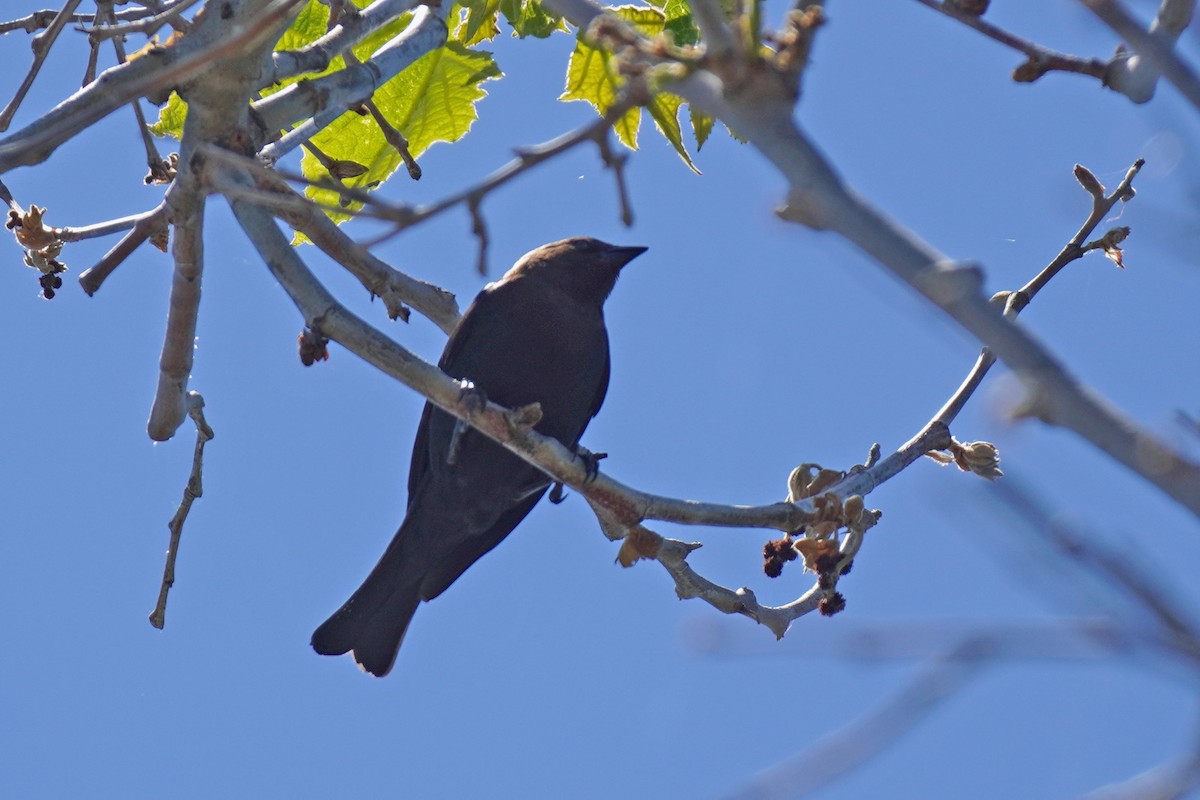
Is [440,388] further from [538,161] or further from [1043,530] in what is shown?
[1043,530]

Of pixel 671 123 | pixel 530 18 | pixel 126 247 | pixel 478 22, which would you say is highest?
pixel 478 22

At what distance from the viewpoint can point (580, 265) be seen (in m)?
5.68

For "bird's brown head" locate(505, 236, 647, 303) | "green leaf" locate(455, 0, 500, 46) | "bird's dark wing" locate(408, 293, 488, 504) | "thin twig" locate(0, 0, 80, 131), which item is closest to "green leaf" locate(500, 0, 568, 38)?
"green leaf" locate(455, 0, 500, 46)

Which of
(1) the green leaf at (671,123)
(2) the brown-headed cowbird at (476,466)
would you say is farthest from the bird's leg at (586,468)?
(1) the green leaf at (671,123)

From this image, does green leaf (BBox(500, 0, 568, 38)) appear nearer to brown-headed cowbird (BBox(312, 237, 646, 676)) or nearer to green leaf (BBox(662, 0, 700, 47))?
green leaf (BBox(662, 0, 700, 47))

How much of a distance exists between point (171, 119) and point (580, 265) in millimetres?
2197

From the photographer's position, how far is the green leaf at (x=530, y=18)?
3.69m

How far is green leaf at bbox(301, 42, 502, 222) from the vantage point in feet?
13.3

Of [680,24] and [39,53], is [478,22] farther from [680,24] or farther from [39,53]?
[39,53]

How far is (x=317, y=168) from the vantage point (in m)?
4.05

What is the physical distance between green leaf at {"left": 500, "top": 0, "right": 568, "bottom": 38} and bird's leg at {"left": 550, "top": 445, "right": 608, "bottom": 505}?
1.21 metres

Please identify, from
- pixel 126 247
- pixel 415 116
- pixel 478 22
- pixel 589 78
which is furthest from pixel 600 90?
pixel 126 247

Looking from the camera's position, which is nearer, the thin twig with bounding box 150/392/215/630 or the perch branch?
the perch branch

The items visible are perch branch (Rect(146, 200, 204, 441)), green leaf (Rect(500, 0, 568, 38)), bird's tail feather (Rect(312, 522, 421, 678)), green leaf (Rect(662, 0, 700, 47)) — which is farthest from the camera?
bird's tail feather (Rect(312, 522, 421, 678))
